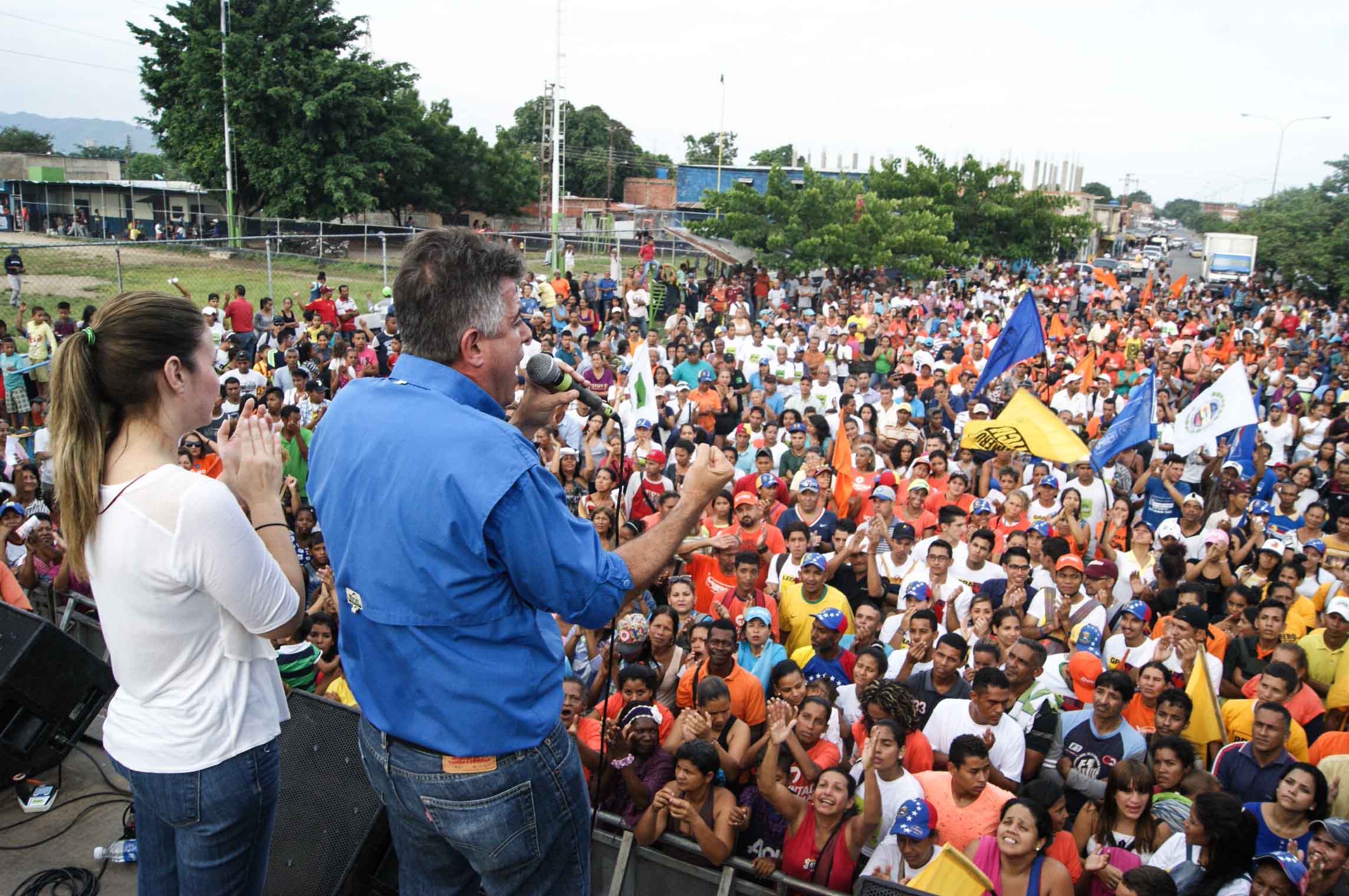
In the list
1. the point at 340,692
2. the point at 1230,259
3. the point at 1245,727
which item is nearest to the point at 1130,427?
the point at 1245,727

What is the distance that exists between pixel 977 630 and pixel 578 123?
64.4m

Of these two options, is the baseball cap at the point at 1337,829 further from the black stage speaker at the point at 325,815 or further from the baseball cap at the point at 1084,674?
the black stage speaker at the point at 325,815

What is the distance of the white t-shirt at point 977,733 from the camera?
4871 millimetres

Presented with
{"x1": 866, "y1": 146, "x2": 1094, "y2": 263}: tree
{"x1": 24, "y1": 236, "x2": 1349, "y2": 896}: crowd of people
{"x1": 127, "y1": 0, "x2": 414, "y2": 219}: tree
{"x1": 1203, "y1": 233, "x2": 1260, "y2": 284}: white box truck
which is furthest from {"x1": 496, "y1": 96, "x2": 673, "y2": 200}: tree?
{"x1": 24, "y1": 236, "x2": 1349, "y2": 896}: crowd of people

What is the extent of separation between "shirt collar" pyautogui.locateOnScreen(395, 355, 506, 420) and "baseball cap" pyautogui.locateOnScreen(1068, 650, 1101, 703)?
4842mm

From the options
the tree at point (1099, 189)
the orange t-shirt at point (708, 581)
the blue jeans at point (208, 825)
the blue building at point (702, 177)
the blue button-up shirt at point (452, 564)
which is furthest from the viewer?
the tree at point (1099, 189)

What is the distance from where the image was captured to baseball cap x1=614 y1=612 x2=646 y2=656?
575 centimetres

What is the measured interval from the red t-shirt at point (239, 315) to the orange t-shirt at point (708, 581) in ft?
31.0

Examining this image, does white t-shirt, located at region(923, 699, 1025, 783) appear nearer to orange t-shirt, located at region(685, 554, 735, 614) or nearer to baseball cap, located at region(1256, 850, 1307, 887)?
baseball cap, located at region(1256, 850, 1307, 887)

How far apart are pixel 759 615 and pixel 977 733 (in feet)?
4.91

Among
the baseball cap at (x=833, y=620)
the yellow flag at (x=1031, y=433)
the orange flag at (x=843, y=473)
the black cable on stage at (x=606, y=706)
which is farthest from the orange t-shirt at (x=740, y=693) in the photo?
the yellow flag at (x=1031, y=433)

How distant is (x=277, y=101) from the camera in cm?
3119

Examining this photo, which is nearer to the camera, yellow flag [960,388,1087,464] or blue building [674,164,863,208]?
yellow flag [960,388,1087,464]

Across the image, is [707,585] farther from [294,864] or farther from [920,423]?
[920,423]
